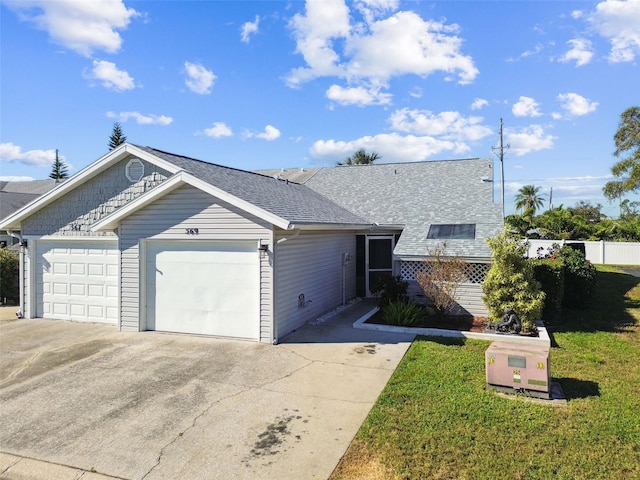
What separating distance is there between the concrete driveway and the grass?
399 millimetres

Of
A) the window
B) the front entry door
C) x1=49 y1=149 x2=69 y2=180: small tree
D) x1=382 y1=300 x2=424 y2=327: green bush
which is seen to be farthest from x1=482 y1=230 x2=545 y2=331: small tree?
x1=49 y1=149 x2=69 y2=180: small tree

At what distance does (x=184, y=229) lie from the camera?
9.64 m

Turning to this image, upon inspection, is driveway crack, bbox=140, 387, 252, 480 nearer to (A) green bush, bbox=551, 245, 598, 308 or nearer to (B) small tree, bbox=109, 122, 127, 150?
(A) green bush, bbox=551, 245, 598, 308

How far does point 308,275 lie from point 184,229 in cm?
349

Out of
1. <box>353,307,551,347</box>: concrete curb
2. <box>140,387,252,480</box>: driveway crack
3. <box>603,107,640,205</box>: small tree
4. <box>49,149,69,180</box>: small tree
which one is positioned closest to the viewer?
<box>140,387,252,480</box>: driveway crack

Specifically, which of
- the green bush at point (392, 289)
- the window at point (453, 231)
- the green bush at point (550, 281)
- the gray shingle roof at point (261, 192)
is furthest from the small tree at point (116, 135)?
the green bush at point (550, 281)

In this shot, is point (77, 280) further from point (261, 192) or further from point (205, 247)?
point (261, 192)

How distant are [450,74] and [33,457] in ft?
47.9

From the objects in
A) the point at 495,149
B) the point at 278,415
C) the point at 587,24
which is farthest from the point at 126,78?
the point at 495,149

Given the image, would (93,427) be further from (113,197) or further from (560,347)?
(560,347)

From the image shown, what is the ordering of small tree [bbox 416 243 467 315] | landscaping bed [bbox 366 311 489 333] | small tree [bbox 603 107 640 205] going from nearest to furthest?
landscaping bed [bbox 366 311 489 333]
small tree [bbox 416 243 467 315]
small tree [bbox 603 107 640 205]

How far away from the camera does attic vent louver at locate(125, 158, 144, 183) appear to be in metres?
10.9

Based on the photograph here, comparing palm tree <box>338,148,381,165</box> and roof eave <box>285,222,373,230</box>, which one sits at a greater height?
palm tree <box>338,148,381,165</box>

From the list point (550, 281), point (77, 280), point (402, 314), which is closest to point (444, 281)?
point (402, 314)
